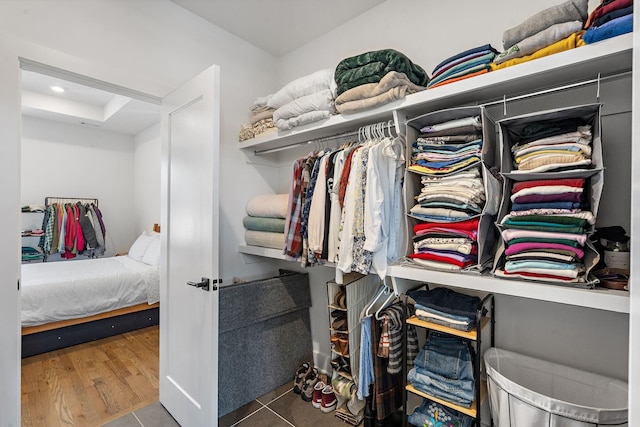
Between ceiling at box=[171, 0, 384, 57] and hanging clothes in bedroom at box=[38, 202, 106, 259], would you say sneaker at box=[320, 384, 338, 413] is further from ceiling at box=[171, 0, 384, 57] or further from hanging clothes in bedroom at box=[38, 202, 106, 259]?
hanging clothes in bedroom at box=[38, 202, 106, 259]

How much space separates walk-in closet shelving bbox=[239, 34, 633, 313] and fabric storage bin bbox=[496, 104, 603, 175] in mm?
99

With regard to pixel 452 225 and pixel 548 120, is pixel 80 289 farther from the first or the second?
pixel 548 120

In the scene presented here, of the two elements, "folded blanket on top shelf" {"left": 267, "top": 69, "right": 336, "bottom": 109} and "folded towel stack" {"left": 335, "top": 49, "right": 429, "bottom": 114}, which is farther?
"folded blanket on top shelf" {"left": 267, "top": 69, "right": 336, "bottom": 109}

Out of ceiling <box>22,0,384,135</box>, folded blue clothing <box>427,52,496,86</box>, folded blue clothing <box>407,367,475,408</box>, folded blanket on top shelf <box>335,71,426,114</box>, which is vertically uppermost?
ceiling <box>22,0,384,135</box>

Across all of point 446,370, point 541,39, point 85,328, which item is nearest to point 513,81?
point 541,39

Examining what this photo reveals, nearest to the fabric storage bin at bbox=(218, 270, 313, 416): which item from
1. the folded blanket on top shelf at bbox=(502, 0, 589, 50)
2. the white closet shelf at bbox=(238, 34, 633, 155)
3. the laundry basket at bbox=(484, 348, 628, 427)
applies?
the white closet shelf at bbox=(238, 34, 633, 155)

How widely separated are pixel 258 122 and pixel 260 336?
4.90ft

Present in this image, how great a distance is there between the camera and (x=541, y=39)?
1.13m

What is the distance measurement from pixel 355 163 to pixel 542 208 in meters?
0.77

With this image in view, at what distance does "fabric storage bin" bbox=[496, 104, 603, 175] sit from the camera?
1085 mm

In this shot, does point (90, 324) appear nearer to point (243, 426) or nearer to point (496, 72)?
point (243, 426)

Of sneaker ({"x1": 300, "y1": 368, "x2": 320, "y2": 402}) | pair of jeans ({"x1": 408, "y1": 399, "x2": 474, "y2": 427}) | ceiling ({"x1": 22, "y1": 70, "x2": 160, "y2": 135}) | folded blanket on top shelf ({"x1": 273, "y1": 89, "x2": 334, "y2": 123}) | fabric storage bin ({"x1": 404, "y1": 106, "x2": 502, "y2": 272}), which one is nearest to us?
fabric storage bin ({"x1": 404, "y1": 106, "x2": 502, "y2": 272})

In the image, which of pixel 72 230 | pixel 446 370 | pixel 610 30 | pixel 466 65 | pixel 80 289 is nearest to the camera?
pixel 610 30

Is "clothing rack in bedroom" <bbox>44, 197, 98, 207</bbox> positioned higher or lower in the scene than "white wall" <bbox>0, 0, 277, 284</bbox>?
lower
